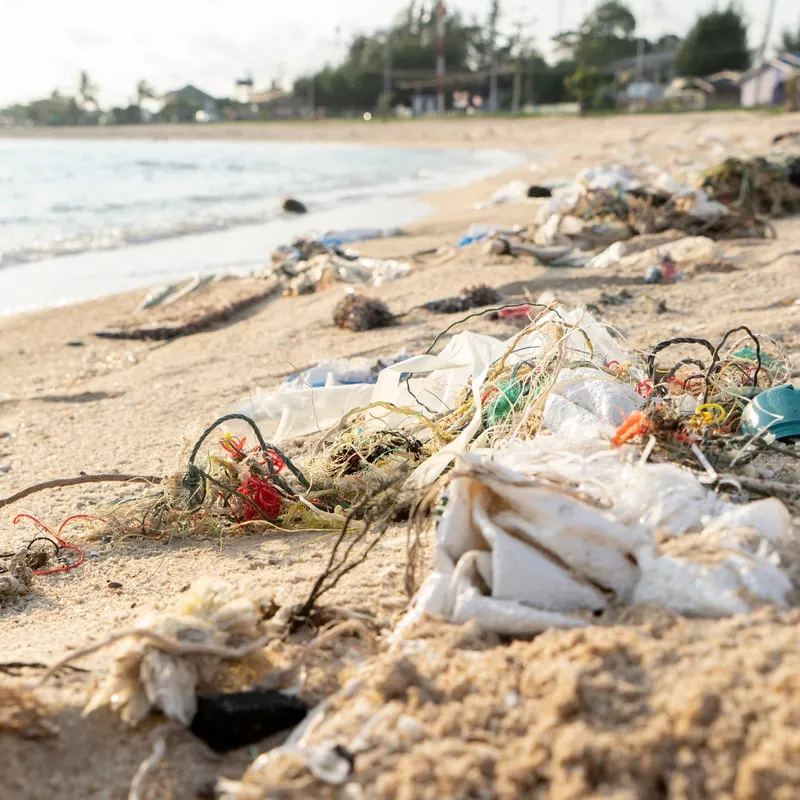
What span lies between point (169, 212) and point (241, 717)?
58.2 feet

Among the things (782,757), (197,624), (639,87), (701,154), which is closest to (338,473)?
(197,624)

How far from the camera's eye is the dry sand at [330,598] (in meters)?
1.34

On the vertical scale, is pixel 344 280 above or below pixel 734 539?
below

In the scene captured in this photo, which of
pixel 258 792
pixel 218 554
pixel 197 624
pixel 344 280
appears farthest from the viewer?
pixel 344 280

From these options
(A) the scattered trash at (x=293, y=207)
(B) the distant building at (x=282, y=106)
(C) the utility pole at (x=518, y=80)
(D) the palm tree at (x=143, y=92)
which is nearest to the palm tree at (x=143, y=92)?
(D) the palm tree at (x=143, y=92)

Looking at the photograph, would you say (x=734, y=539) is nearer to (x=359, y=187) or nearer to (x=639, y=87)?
(x=359, y=187)

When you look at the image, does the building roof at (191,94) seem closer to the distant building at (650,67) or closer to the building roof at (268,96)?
the building roof at (268,96)

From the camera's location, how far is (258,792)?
1.42 meters

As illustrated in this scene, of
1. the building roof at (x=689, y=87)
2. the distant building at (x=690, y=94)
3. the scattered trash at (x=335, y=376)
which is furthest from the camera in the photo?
the building roof at (x=689, y=87)

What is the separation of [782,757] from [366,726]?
28.1 inches

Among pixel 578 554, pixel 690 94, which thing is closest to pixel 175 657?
A: pixel 578 554

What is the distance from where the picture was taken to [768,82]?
173 feet

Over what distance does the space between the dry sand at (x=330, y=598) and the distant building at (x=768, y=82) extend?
1978 inches

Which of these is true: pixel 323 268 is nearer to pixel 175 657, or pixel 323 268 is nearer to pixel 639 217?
pixel 639 217
